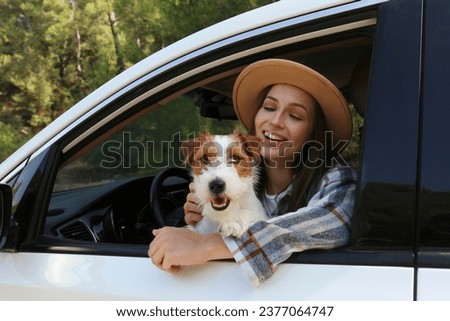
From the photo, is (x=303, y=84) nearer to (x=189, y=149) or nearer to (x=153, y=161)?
(x=189, y=149)

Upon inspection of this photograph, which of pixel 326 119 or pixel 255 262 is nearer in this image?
pixel 255 262

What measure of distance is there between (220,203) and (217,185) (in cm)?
6

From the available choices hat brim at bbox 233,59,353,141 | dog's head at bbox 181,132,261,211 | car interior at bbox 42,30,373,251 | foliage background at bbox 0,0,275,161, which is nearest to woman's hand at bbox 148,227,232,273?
dog's head at bbox 181,132,261,211

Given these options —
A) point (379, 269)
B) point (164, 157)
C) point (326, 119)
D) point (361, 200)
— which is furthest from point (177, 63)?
point (164, 157)

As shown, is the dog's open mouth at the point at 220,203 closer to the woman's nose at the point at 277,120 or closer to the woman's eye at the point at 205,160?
the woman's eye at the point at 205,160

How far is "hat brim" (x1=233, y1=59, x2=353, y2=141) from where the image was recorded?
1.87 metres

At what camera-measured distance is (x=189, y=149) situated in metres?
1.79

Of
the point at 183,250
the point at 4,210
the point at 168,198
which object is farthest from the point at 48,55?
the point at 183,250

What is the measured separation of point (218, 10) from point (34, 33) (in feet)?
17.1

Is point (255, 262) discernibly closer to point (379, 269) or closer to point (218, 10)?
point (379, 269)

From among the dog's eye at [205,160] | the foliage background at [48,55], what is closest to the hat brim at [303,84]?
the dog's eye at [205,160]

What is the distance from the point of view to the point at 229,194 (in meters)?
1.66
